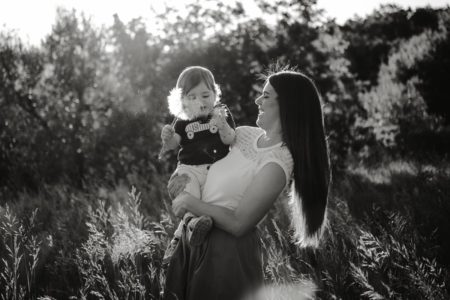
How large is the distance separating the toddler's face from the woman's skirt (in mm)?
1093

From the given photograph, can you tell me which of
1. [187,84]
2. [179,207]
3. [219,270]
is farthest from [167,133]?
[219,270]

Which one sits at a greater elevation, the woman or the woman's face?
the woman's face

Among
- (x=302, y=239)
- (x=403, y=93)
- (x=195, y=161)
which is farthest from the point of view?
(x=403, y=93)

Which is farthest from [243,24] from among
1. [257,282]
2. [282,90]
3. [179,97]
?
[257,282]

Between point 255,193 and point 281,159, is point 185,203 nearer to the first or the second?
point 255,193

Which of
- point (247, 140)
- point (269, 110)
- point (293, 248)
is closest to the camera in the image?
point (269, 110)

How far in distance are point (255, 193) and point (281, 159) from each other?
9.6 inches

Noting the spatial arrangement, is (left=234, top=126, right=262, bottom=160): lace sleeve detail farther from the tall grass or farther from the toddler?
the tall grass

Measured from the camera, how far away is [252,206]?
2.25 meters

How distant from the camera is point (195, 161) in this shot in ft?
10.2

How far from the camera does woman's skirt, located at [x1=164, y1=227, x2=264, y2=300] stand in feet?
7.44

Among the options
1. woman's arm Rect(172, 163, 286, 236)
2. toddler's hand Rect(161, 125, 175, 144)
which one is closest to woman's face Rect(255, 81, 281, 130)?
woman's arm Rect(172, 163, 286, 236)

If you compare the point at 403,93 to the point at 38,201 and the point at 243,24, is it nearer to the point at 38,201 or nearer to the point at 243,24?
the point at 243,24

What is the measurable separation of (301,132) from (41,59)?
8530 mm
